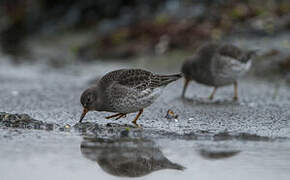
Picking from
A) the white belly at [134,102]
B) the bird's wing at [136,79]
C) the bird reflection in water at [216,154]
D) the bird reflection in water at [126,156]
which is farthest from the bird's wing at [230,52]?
the bird reflection in water at [216,154]

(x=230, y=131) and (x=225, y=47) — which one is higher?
(x=225, y=47)

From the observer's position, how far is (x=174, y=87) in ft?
39.6

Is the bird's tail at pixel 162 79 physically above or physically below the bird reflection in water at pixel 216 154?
above

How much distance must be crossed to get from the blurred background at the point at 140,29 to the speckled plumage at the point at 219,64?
1785mm

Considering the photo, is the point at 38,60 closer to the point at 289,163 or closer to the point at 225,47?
the point at 225,47

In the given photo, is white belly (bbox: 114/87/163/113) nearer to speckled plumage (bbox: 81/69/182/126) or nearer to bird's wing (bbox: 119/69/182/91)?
speckled plumage (bbox: 81/69/182/126)

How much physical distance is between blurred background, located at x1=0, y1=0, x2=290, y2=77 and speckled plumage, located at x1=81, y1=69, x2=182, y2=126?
16.6ft

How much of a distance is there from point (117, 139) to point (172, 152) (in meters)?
0.86

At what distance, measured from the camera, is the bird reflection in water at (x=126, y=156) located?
5.55m

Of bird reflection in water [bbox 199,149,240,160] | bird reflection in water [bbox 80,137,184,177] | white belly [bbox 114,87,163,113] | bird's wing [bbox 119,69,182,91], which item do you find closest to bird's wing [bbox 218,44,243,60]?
bird's wing [bbox 119,69,182,91]

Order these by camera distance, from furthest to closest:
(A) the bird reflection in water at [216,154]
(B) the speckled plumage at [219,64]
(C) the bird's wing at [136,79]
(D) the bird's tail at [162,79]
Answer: (B) the speckled plumage at [219,64]
(D) the bird's tail at [162,79]
(C) the bird's wing at [136,79]
(A) the bird reflection in water at [216,154]

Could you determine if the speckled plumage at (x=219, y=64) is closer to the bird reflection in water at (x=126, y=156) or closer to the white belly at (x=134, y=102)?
the white belly at (x=134, y=102)

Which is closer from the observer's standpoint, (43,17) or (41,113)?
(41,113)

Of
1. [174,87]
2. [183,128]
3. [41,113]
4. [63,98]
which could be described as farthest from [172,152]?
[174,87]
